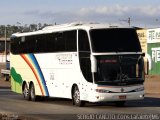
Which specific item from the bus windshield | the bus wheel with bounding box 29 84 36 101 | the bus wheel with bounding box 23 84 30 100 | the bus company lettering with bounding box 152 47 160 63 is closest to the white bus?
the bus windshield

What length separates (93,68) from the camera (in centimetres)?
2297

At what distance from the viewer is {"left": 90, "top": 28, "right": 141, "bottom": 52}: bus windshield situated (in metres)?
23.3

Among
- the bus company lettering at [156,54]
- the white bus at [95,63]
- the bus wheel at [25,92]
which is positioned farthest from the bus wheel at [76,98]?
the bus company lettering at [156,54]

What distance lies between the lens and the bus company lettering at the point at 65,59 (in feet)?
82.3

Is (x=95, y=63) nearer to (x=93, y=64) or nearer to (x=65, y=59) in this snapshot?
(x=93, y=64)

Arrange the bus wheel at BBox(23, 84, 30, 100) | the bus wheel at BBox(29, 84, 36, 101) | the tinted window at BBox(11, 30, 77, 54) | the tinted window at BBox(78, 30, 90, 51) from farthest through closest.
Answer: the bus wheel at BBox(23, 84, 30, 100)
the bus wheel at BBox(29, 84, 36, 101)
the tinted window at BBox(11, 30, 77, 54)
the tinted window at BBox(78, 30, 90, 51)

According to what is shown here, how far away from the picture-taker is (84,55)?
77.6ft

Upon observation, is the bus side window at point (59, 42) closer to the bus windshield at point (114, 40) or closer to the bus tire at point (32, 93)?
the bus windshield at point (114, 40)

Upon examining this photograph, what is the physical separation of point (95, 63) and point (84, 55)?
0.88 metres

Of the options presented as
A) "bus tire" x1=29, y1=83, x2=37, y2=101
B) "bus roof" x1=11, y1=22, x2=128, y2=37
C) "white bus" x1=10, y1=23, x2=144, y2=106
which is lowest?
"bus tire" x1=29, y1=83, x2=37, y2=101

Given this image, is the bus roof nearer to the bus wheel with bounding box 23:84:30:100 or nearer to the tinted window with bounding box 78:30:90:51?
the tinted window with bounding box 78:30:90:51

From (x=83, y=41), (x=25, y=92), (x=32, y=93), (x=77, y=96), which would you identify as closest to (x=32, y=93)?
(x=32, y=93)

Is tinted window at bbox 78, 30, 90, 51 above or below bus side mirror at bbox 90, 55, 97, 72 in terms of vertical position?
above

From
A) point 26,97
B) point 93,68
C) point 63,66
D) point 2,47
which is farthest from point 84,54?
point 2,47
